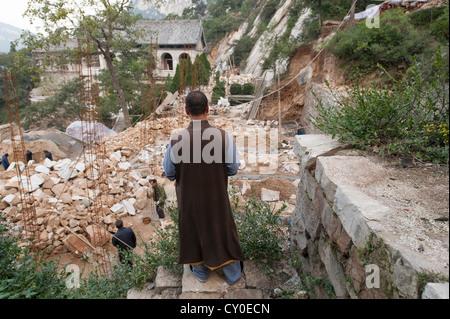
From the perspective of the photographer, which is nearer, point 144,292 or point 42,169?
point 144,292

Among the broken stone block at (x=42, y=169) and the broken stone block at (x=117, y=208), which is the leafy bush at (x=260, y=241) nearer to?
the broken stone block at (x=117, y=208)

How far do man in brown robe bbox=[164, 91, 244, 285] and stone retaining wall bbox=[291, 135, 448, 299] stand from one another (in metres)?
0.63

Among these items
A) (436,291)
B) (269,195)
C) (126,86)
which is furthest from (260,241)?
(126,86)

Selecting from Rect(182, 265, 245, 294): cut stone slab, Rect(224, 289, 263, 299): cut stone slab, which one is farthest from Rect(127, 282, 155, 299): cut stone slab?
Rect(224, 289, 263, 299): cut stone slab

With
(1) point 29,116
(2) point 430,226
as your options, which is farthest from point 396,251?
(1) point 29,116

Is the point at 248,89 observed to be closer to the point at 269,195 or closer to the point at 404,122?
the point at 269,195

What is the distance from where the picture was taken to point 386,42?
276 inches

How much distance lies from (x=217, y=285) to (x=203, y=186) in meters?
0.82

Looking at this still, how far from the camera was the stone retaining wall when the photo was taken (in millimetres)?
1155

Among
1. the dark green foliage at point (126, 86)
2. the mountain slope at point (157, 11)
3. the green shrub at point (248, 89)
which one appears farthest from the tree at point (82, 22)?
the mountain slope at point (157, 11)

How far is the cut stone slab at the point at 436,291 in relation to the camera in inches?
36.8

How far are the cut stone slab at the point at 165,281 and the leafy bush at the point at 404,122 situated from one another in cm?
178

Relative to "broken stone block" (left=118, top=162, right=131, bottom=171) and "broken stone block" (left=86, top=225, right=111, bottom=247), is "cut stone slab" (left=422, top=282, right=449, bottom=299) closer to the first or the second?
"broken stone block" (left=86, top=225, right=111, bottom=247)

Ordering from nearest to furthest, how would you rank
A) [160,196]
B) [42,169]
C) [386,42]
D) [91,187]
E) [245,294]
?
[245,294] → [160,196] → [91,187] → [42,169] → [386,42]
